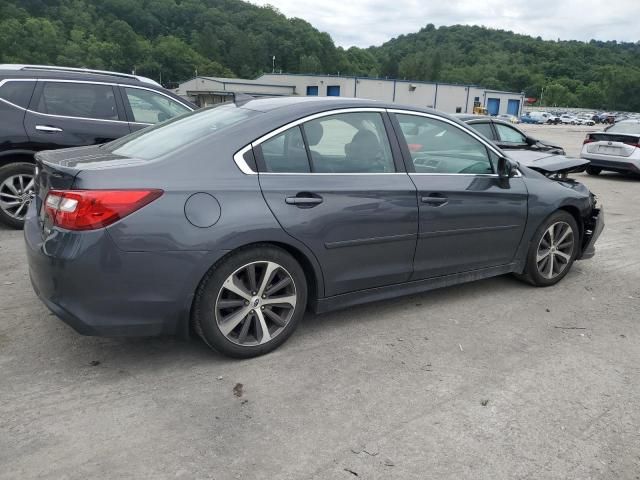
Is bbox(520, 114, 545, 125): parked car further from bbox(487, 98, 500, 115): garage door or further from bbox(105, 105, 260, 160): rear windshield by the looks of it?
bbox(105, 105, 260, 160): rear windshield

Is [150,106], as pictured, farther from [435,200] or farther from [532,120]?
[532,120]

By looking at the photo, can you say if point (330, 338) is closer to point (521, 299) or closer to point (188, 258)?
point (188, 258)

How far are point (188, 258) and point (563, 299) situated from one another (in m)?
3.32

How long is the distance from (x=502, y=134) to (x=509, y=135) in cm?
28

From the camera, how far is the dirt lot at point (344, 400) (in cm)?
243

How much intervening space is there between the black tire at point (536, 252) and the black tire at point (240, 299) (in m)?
2.32

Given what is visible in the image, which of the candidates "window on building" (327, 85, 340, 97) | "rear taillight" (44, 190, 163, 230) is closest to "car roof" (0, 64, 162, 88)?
"rear taillight" (44, 190, 163, 230)

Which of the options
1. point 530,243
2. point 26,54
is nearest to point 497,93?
point 26,54

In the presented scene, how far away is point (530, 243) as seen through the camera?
15.2 feet

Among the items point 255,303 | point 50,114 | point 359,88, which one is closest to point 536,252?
point 255,303

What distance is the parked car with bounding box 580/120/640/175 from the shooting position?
12.8m

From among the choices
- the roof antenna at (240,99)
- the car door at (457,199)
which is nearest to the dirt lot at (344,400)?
the car door at (457,199)

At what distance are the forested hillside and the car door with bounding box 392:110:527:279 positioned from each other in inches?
3981

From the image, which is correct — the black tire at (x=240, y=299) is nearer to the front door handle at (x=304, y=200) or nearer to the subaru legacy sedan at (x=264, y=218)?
the subaru legacy sedan at (x=264, y=218)
